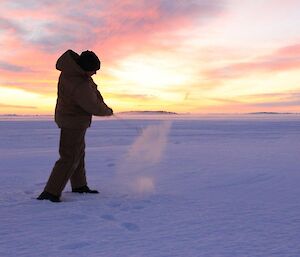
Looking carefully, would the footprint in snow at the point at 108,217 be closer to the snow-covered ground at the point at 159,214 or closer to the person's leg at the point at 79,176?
the snow-covered ground at the point at 159,214

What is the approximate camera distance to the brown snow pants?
447cm

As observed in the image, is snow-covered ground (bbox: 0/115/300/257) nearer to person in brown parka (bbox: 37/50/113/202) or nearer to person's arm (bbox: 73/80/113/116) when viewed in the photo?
person in brown parka (bbox: 37/50/113/202)

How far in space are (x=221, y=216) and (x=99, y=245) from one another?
131cm

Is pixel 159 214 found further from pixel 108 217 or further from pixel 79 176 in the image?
pixel 79 176

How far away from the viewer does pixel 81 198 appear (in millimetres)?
4629

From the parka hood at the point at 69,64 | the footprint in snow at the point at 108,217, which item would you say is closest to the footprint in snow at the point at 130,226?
the footprint in snow at the point at 108,217

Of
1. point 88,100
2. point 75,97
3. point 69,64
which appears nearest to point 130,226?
point 88,100

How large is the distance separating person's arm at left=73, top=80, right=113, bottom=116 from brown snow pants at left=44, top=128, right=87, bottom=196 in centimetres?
33

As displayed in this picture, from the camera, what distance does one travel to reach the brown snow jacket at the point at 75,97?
14.6 ft

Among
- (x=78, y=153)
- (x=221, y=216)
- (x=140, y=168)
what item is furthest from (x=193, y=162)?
(x=221, y=216)

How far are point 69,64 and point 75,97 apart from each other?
1.20 ft

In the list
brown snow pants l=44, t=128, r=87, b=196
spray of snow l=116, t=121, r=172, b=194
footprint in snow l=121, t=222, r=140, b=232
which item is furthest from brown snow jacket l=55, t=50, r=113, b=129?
footprint in snow l=121, t=222, r=140, b=232

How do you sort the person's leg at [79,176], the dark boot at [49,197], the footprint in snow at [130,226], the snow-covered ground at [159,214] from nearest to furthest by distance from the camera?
1. the snow-covered ground at [159,214]
2. the footprint in snow at [130,226]
3. the dark boot at [49,197]
4. the person's leg at [79,176]

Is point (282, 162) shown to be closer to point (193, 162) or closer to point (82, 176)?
point (193, 162)
